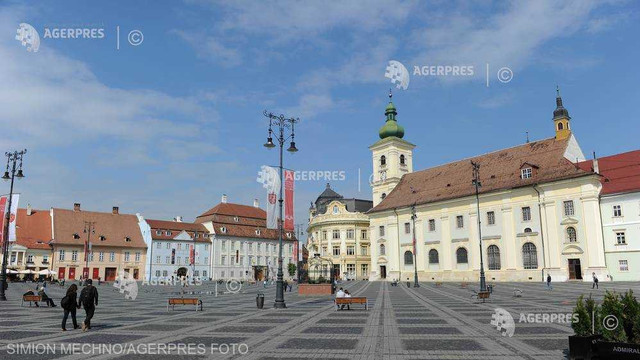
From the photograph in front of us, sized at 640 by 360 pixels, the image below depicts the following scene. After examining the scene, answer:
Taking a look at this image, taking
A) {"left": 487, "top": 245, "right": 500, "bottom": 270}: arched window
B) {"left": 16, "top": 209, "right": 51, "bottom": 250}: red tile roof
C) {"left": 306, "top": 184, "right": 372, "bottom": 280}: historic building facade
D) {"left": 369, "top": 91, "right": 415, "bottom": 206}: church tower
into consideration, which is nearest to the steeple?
{"left": 369, "top": 91, "right": 415, "bottom": 206}: church tower

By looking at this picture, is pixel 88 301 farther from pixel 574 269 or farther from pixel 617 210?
pixel 617 210

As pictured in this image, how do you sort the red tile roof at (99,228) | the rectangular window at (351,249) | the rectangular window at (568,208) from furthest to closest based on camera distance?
the rectangular window at (351,249) < the red tile roof at (99,228) < the rectangular window at (568,208)

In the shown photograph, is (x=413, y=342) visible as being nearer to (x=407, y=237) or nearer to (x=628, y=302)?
(x=628, y=302)

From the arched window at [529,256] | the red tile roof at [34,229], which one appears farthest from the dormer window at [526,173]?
the red tile roof at [34,229]

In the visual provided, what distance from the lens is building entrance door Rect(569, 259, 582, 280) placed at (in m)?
48.2

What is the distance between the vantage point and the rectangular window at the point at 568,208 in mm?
49125

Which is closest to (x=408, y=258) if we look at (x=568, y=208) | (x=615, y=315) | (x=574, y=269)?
(x=574, y=269)

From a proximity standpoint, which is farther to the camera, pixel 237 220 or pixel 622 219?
pixel 237 220

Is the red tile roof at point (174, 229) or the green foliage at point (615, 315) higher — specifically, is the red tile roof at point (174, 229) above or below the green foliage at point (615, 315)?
above

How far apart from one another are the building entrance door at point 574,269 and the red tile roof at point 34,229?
217 feet

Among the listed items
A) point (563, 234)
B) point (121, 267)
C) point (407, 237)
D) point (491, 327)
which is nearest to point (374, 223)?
point (407, 237)

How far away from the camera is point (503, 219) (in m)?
55.2

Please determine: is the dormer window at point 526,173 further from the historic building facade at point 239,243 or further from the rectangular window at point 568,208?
the historic building facade at point 239,243

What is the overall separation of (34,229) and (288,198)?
59.8 m
